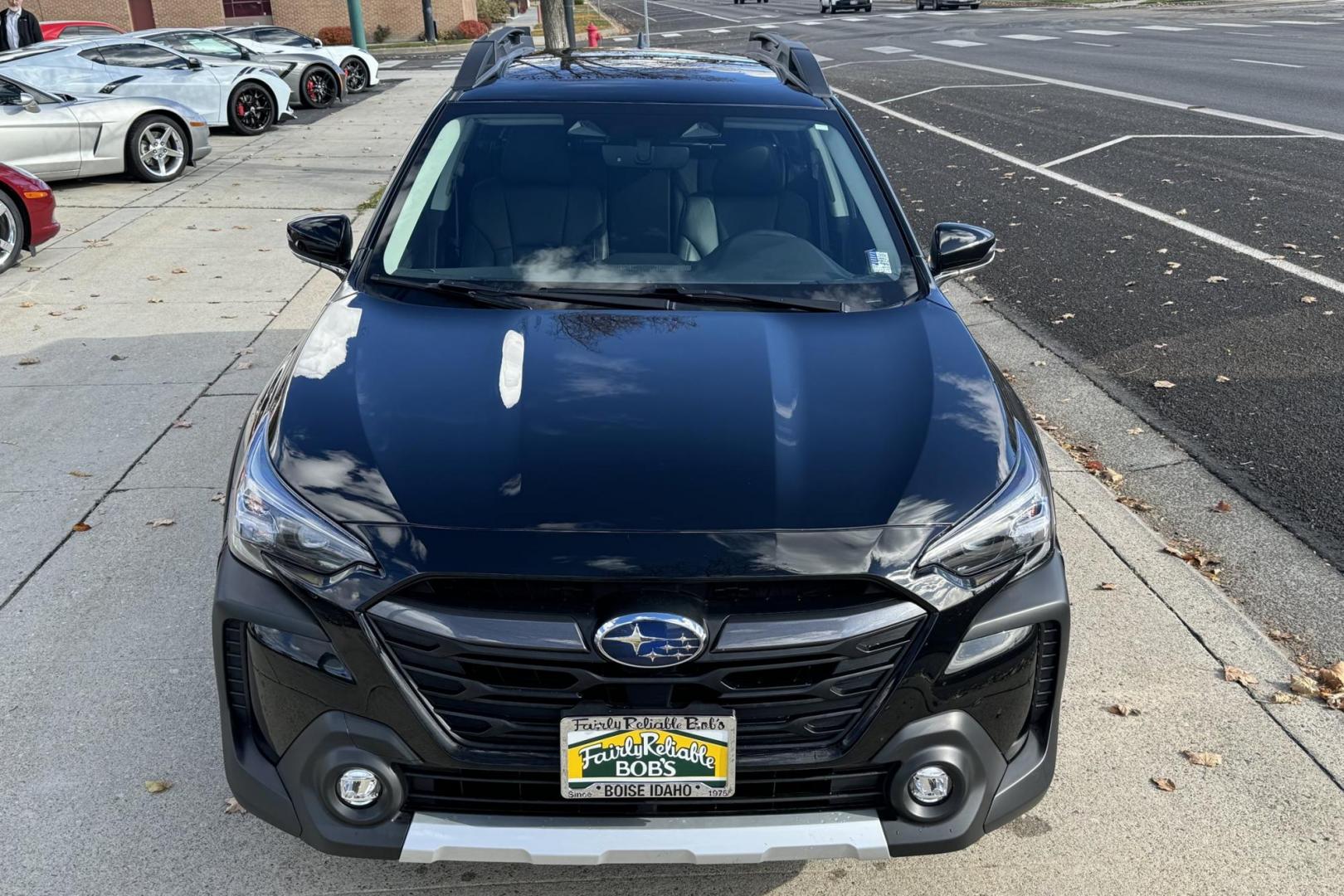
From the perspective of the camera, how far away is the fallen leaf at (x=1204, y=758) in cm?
359

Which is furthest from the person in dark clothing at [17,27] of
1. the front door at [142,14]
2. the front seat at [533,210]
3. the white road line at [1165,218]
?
the front door at [142,14]

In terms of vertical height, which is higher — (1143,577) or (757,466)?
(757,466)

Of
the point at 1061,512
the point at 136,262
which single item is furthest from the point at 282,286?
the point at 1061,512

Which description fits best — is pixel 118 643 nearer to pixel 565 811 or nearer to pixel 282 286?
pixel 565 811

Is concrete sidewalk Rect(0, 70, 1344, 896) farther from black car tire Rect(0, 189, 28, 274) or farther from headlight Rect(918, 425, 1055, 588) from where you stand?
black car tire Rect(0, 189, 28, 274)

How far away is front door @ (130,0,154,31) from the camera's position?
1897 inches

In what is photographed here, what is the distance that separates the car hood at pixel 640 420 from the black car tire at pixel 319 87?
759 inches

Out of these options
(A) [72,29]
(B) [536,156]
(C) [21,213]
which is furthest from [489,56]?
(A) [72,29]

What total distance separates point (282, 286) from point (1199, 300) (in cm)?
643

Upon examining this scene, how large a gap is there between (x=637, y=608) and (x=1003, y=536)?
0.84m

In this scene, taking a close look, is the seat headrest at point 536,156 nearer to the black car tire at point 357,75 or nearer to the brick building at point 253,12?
the black car tire at point 357,75

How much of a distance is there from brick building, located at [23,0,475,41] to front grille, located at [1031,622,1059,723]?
158 feet

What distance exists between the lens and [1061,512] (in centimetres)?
525

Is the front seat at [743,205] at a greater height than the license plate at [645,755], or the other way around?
the front seat at [743,205]
